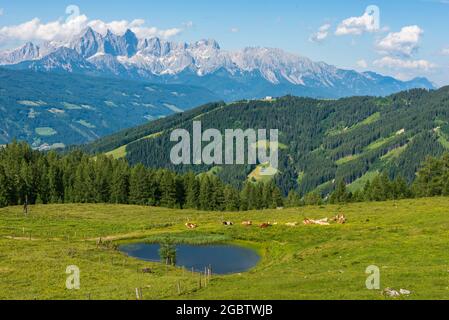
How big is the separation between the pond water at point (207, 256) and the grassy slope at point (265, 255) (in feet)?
11.0

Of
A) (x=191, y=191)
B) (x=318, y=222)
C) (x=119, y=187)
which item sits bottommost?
(x=318, y=222)

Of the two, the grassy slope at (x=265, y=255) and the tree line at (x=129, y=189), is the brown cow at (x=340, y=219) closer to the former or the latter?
the grassy slope at (x=265, y=255)

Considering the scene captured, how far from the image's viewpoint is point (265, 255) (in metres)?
77.4

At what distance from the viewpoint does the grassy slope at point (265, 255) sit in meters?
43.7

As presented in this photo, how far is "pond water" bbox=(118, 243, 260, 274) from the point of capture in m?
71.6

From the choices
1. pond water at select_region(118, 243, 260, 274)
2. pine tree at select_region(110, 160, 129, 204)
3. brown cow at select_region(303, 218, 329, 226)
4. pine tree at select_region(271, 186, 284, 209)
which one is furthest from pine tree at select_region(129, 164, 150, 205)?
brown cow at select_region(303, 218, 329, 226)

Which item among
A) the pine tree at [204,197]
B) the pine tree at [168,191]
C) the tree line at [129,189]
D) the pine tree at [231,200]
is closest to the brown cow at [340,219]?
the pine tree at [231,200]

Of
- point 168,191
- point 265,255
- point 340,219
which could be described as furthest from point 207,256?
point 168,191

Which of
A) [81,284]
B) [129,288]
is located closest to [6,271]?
[81,284]

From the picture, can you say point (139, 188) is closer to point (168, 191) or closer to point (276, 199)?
point (168, 191)

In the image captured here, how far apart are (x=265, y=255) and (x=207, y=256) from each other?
946 centimetres

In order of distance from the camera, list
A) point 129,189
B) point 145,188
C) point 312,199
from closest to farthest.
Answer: point 145,188 → point 129,189 → point 312,199

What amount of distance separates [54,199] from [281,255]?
107783mm
